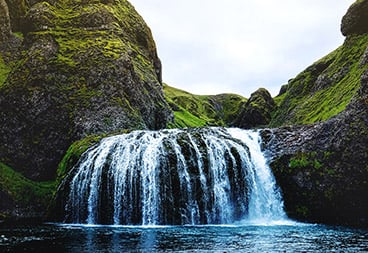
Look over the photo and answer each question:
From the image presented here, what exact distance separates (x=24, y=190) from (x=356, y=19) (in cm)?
7632

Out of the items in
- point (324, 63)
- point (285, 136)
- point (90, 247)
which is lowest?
point (90, 247)

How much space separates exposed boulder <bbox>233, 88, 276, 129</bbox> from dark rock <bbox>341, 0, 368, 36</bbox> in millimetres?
52724

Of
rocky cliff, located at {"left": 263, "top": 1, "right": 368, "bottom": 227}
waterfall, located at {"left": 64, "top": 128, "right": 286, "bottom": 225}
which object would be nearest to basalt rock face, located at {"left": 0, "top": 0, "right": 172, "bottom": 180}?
waterfall, located at {"left": 64, "top": 128, "right": 286, "bottom": 225}

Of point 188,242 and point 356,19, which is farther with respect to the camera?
point 356,19

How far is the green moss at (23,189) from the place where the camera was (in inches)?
1802

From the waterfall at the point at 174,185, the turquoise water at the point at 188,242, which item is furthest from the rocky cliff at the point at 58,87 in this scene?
the turquoise water at the point at 188,242

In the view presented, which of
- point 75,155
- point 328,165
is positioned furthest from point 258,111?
point 328,165

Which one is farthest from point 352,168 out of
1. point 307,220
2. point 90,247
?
point 90,247

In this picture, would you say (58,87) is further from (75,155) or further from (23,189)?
(75,155)

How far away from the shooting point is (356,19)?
84500mm

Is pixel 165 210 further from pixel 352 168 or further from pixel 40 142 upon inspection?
pixel 40 142

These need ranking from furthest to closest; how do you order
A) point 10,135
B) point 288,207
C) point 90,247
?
point 10,135 → point 288,207 → point 90,247

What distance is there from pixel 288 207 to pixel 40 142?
36.8 m

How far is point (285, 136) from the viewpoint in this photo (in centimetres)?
4284
